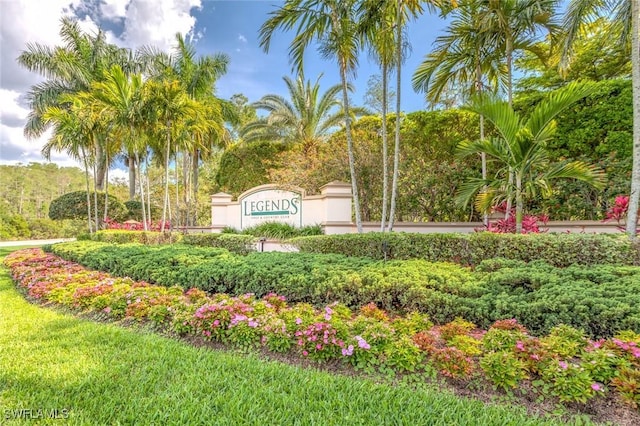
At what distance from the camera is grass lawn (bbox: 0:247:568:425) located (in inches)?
75.7

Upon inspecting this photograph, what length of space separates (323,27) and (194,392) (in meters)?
6.94

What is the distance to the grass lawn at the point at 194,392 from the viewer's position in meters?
1.92

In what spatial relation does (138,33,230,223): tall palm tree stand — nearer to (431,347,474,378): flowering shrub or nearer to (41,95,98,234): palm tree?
(41,95,98,234): palm tree

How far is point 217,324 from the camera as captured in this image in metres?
3.19

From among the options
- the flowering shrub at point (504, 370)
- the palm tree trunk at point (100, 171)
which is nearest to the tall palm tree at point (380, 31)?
the flowering shrub at point (504, 370)

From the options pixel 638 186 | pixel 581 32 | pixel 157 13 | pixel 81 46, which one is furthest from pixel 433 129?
pixel 81 46

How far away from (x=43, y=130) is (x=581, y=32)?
22249 millimetres

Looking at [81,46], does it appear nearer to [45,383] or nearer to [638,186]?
[45,383]

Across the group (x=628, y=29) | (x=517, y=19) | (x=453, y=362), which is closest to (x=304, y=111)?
(x=517, y=19)

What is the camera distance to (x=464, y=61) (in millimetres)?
7703

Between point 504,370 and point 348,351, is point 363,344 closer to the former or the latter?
point 348,351

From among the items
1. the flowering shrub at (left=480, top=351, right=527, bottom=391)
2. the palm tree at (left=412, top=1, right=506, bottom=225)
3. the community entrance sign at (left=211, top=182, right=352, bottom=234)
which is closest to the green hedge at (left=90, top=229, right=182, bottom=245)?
the community entrance sign at (left=211, top=182, right=352, bottom=234)

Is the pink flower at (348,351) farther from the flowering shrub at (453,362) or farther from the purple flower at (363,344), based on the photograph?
the flowering shrub at (453,362)

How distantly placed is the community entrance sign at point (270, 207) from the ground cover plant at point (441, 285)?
3.30 meters
